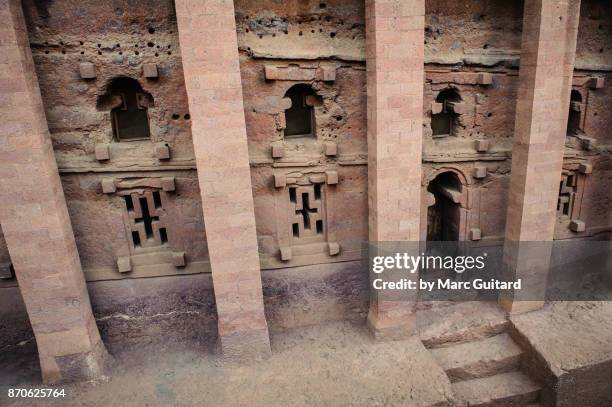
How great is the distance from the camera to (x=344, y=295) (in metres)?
7.40

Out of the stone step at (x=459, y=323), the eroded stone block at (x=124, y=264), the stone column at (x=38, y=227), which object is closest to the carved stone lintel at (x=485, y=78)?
the stone step at (x=459, y=323)

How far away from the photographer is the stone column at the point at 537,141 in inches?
248

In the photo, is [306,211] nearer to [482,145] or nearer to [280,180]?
[280,180]

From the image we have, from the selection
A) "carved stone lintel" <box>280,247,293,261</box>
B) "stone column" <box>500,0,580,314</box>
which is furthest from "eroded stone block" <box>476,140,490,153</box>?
"carved stone lintel" <box>280,247,293,261</box>

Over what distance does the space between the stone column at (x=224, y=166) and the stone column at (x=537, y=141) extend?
4530 millimetres

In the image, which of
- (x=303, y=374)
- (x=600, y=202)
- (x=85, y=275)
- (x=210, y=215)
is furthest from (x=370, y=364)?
(x=600, y=202)

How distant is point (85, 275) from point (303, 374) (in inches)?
150

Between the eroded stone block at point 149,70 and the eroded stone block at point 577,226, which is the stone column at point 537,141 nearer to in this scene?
the eroded stone block at point 577,226

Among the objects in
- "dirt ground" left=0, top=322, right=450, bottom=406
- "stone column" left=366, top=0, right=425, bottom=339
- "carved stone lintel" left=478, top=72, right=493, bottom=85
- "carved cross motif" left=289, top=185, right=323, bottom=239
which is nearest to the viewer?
"stone column" left=366, top=0, right=425, bottom=339

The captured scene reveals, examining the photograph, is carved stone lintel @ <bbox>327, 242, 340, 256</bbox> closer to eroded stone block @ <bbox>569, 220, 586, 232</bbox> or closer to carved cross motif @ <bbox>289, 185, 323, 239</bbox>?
carved cross motif @ <bbox>289, 185, 323, 239</bbox>

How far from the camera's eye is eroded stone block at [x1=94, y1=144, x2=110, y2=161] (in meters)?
6.07

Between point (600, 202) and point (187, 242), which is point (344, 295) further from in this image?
point (600, 202)

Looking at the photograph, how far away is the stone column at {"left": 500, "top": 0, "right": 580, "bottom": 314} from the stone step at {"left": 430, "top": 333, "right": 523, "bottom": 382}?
0.73 meters

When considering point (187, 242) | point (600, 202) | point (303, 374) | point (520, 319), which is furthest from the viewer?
point (600, 202)
